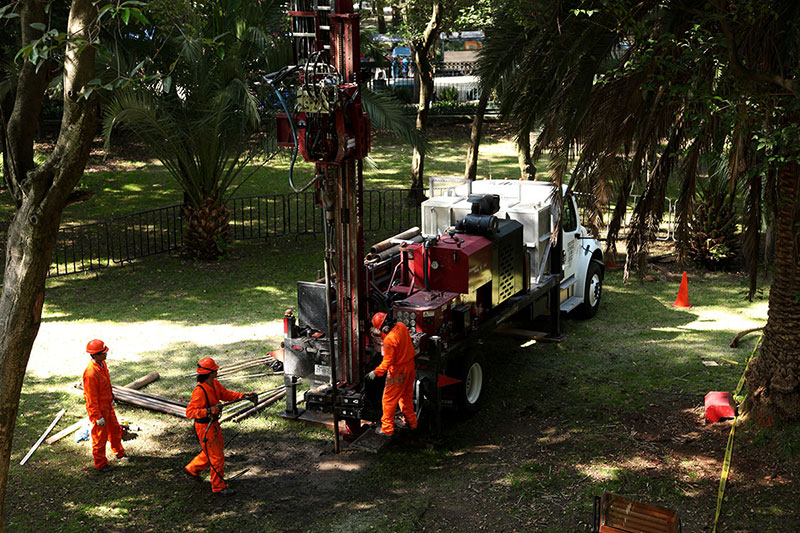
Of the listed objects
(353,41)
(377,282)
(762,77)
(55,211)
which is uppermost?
(353,41)

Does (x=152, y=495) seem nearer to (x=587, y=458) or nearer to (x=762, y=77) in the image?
(x=587, y=458)

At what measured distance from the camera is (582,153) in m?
9.47

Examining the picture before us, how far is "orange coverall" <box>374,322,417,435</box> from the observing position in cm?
930

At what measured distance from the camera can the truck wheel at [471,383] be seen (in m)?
10.6

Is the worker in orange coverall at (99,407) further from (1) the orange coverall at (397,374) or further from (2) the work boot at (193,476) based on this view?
(1) the orange coverall at (397,374)

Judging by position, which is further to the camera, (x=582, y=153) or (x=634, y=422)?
(x=634, y=422)

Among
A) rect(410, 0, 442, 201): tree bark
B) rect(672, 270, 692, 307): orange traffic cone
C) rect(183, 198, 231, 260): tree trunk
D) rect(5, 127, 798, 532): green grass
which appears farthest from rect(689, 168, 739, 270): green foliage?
rect(183, 198, 231, 260): tree trunk

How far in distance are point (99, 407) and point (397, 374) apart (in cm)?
331

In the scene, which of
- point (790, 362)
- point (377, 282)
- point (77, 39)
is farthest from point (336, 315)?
point (790, 362)

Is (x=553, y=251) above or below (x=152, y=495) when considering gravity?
above

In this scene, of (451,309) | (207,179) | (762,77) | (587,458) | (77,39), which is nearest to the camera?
(77,39)

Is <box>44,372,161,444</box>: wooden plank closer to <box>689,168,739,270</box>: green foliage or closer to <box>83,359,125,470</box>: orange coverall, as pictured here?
<box>83,359,125,470</box>: orange coverall

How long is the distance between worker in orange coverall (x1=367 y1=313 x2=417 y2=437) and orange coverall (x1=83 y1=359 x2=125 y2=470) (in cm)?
292

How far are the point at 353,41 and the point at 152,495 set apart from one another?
17.3 feet
